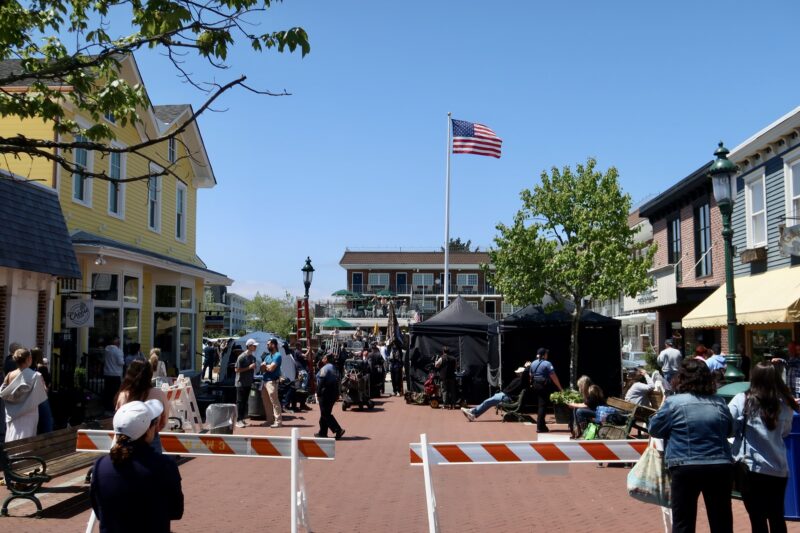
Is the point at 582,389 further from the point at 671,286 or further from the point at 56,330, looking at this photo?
the point at 671,286

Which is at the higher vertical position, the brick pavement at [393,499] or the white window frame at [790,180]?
the white window frame at [790,180]

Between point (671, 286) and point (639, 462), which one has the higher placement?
point (671, 286)

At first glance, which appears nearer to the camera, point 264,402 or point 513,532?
point 513,532

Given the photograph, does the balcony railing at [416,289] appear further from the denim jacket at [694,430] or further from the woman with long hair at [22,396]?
the denim jacket at [694,430]

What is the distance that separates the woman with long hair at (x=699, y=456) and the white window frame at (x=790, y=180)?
1350 centimetres

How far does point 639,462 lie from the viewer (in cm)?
591

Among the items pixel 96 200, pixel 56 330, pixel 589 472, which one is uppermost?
pixel 96 200

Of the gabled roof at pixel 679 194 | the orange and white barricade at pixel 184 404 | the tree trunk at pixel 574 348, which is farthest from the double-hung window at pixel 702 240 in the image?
the orange and white barricade at pixel 184 404

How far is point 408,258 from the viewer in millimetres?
74688

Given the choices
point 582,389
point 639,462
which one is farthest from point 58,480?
point 582,389

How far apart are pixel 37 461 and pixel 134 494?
5.16 meters

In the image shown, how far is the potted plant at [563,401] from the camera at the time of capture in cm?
1487

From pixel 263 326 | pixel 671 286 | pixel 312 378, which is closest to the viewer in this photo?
pixel 312 378

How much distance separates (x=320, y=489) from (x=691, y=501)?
200 inches
